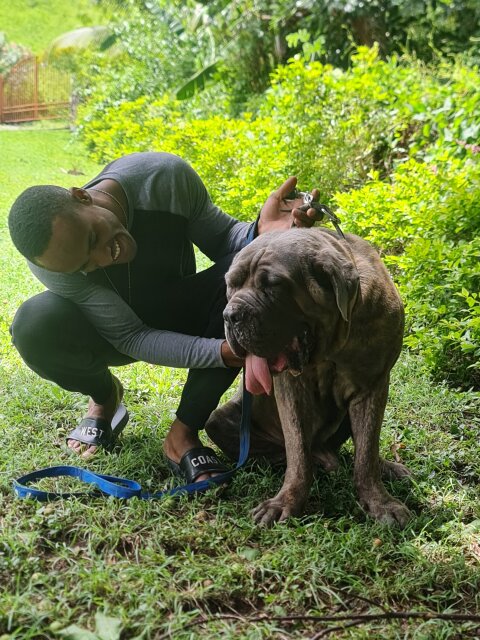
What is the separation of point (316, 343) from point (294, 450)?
430 mm

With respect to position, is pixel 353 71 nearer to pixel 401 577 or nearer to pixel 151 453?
pixel 151 453

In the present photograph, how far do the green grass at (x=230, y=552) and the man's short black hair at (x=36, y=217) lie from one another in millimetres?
864

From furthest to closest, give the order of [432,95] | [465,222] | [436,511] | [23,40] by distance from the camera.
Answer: [23,40] → [432,95] → [465,222] → [436,511]

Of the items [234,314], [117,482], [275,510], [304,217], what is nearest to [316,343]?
[234,314]

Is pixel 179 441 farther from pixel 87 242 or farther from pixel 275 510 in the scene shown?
pixel 87 242

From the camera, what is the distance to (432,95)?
19.9 ft

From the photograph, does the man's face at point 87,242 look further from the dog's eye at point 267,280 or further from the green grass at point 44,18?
the green grass at point 44,18

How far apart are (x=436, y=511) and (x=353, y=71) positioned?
192 inches

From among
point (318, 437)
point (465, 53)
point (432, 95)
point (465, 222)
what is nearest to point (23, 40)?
point (465, 53)

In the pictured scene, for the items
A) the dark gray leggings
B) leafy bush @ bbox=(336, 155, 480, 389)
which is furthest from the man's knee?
leafy bush @ bbox=(336, 155, 480, 389)

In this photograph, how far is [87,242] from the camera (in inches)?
94.7

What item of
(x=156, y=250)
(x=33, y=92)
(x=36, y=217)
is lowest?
(x=33, y=92)

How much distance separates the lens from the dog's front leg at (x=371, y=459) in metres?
2.42

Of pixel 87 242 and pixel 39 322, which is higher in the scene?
pixel 87 242
